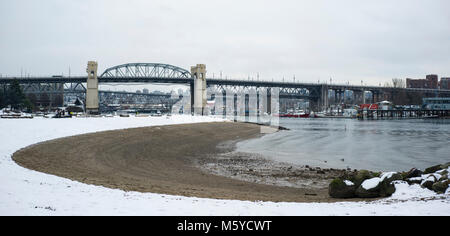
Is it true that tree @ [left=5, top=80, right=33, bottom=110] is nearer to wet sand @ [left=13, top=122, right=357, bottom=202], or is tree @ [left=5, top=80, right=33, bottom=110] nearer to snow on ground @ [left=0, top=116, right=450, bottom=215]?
wet sand @ [left=13, top=122, right=357, bottom=202]

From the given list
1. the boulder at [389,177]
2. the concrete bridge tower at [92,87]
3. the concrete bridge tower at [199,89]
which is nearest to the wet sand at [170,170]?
the boulder at [389,177]

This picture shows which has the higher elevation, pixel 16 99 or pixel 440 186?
pixel 16 99

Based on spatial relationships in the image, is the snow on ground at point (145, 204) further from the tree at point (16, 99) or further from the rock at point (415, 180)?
the tree at point (16, 99)

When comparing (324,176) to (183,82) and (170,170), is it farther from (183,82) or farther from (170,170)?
(183,82)

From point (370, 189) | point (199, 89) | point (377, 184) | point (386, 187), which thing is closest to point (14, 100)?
point (199, 89)

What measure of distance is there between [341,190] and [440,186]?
3.13 m

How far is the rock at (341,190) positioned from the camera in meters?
13.7

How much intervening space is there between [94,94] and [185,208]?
12484cm

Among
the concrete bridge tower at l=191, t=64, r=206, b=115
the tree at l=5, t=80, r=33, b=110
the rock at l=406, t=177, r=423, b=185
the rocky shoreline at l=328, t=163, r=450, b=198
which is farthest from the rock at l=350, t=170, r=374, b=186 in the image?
the concrete bridge tower at l=191, t=64, r=206, b=115

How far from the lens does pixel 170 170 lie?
854 inches

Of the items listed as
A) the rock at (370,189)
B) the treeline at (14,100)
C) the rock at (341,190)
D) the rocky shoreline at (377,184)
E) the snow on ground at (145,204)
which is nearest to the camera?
the snow on ground at (145,204)

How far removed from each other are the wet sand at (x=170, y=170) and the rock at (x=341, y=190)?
1.44 feet
